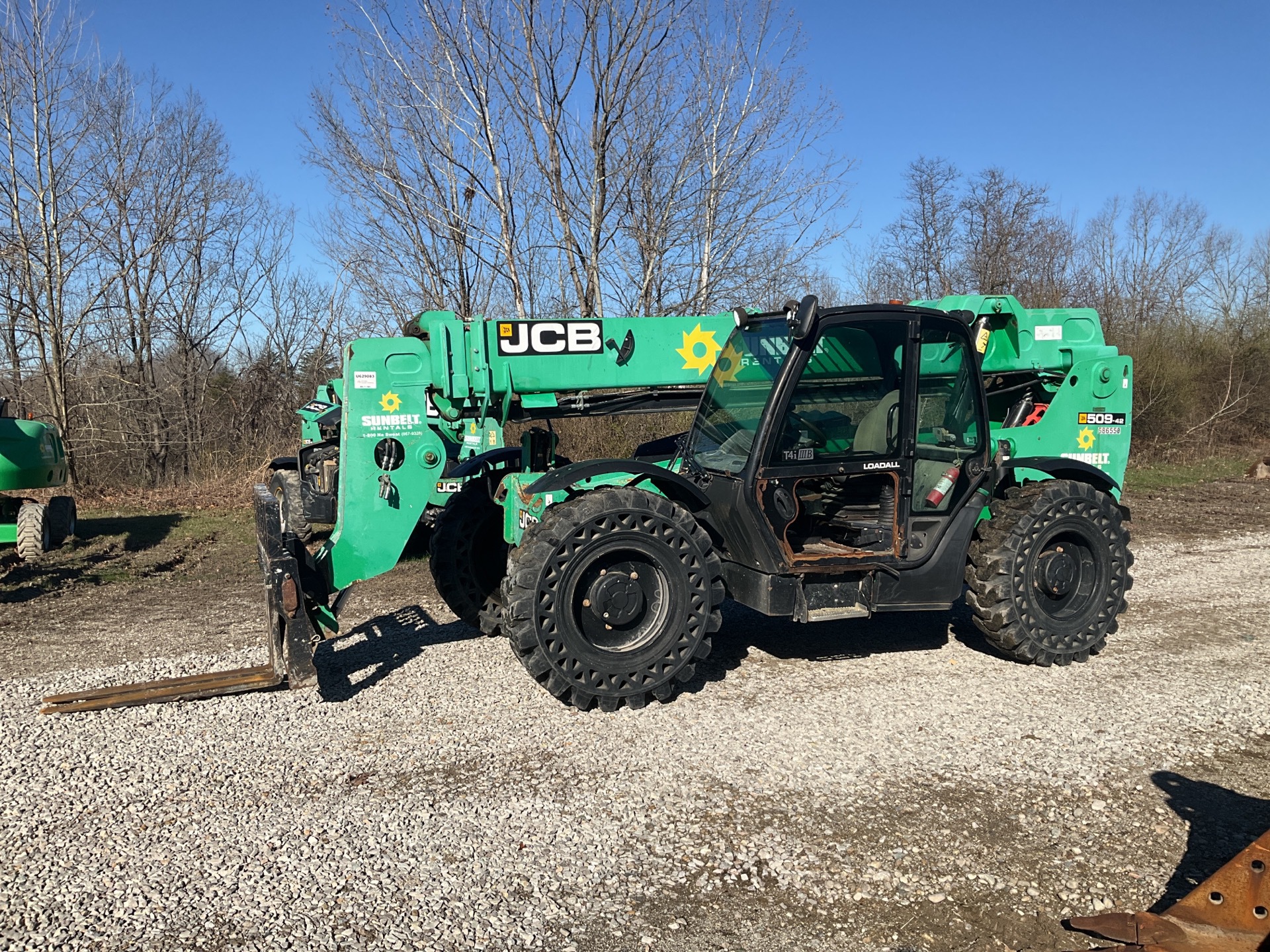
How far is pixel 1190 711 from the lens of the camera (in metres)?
5.45

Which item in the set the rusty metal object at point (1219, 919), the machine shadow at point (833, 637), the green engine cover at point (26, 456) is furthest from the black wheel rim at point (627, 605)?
the green engine cover at point (26, 456)

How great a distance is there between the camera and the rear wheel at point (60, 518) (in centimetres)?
1173

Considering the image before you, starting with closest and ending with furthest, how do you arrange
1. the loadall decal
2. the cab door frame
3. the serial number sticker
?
the cab door frame → the loadall decal → the serial number sticker

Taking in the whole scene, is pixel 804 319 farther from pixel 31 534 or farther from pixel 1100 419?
pixel 31 534

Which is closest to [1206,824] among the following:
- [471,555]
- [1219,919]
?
[1219,919]

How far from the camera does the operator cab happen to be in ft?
18.5

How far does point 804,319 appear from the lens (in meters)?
5.52

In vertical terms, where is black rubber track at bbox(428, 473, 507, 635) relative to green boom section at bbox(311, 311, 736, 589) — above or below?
below

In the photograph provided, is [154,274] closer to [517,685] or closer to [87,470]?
[87,470]

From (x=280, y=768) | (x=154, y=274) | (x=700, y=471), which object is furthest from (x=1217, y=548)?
(x=154, y=274)

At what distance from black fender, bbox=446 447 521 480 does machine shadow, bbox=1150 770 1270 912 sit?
4726mm

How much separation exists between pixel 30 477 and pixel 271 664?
7.27 metres

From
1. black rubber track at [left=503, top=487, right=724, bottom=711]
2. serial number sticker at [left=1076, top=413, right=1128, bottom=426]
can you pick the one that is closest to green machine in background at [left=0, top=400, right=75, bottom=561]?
black rubber track at [left=503, top=487, right=724, bottom=711]

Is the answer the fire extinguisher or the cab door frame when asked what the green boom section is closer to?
the cab door frame
